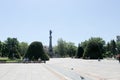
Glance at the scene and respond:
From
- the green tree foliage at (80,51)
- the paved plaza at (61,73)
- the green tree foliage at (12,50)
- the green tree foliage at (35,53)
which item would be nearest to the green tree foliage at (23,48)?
the green tree foliage at (12,50)

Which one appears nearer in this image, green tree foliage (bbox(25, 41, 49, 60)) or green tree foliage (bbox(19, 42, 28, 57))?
green tree foliage (bbox(25, 41, 49, 60))

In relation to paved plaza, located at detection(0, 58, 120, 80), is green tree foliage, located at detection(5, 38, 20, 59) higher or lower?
higher

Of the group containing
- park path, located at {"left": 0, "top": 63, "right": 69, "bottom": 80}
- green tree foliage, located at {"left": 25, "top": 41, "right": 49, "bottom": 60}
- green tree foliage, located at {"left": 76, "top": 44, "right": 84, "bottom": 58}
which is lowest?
park path, located at {"left": 0, "top": 63, "right": 69, "bottom": 80}

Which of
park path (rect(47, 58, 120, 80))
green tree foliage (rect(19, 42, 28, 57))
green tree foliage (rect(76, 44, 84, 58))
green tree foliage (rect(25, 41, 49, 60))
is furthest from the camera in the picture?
green tree foliage (rect(19, 42, 28, 57))

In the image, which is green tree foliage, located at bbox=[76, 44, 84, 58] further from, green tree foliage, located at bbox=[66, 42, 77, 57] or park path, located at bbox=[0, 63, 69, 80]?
park path, located at bbox=[0, 63, 69, 80]

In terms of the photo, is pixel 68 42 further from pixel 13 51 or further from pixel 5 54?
pixel 13 51

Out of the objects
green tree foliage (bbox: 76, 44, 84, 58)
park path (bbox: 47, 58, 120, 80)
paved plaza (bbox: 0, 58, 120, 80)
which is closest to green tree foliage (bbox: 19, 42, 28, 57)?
green tree foliage (bbox: 76, 44, 84, 58)

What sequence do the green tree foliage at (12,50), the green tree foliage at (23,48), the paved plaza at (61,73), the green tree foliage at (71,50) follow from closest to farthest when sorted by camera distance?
1. the paved plaza at (61,73)
2. the green tree foliage at (12,50)
3. the green tree foliage at (23,48)
4. the green tree foliage at (71,50)

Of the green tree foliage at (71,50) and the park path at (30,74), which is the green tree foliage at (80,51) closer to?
the green tree foliage at (71,50)

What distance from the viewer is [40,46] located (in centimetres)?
6525

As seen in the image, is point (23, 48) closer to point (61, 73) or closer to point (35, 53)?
point (35, 53)

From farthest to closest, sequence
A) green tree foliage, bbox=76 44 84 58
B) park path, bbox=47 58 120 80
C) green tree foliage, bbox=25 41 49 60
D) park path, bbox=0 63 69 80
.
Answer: green tree foliage, bbox=76 44 84 58 → green tree foliage, bbox=25 41 49 60 → park path, bbox=47 58 120 80 → park path, bbox=0 63 69 80

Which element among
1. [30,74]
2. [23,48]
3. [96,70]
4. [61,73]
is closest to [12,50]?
[96,70]

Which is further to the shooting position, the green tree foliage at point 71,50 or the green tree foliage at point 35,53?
the green tree foliage at point 71,50
